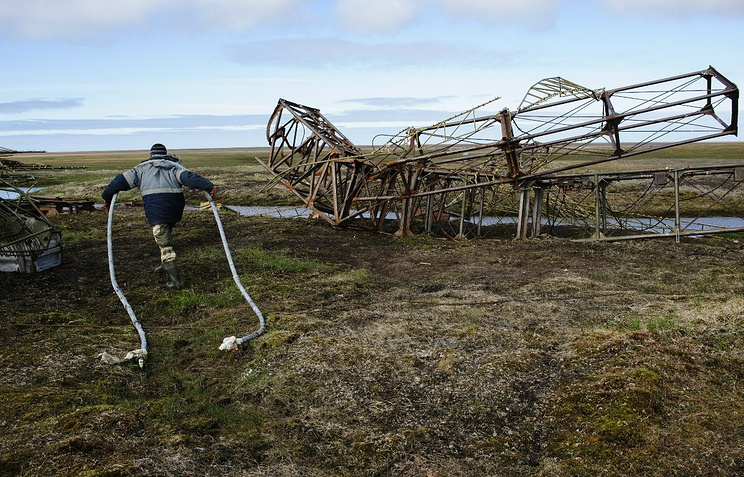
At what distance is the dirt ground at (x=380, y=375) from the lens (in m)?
4.77

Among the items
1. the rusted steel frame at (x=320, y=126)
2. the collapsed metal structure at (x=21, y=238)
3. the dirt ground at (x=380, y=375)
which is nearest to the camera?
the dirt ground at (x=380, y=375)

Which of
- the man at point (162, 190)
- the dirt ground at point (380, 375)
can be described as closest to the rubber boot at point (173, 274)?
the man at point (162, 190)

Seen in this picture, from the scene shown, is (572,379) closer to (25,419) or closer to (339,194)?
(25,419)

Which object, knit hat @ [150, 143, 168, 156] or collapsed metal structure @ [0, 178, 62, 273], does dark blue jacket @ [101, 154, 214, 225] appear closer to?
knit hat @ [150, 143, 168, 156]

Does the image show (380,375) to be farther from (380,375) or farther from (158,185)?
(158,185)

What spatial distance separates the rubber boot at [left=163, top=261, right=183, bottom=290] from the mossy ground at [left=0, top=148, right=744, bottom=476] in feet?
0.90

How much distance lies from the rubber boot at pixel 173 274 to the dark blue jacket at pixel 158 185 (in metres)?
0.80

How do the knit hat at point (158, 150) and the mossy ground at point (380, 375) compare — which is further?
the knit hat at point (158, 150)

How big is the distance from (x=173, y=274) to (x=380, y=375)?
5.43 metres

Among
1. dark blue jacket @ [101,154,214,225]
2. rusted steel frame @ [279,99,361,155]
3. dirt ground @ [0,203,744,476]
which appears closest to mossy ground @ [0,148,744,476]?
dirt ground @ [0,203,744,476]

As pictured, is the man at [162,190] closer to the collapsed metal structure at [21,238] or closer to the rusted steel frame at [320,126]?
the collapsed metal structure at [21,238]

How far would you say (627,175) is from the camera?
50.3 ft

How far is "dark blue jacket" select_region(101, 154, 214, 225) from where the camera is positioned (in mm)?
9930

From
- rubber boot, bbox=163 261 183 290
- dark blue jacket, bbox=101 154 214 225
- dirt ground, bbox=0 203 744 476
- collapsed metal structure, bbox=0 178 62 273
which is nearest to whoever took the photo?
dirt ground, bbox=0 203 744 476
